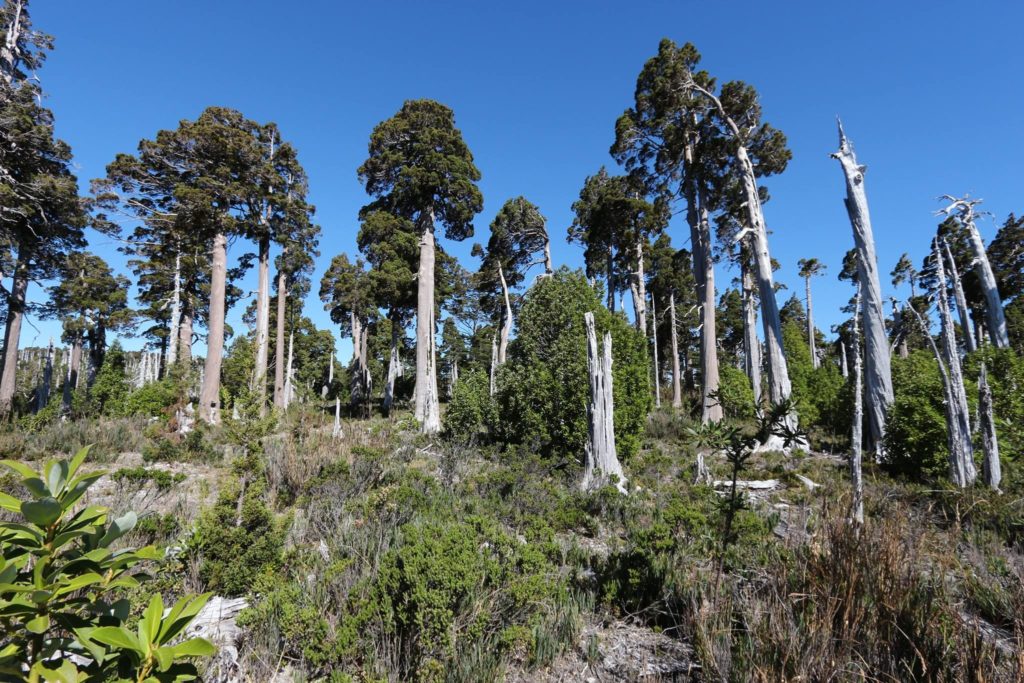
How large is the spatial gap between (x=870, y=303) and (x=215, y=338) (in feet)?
61.0

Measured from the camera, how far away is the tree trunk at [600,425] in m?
7.89

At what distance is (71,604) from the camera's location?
44.6 inches

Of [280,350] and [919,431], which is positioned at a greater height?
[280,350]

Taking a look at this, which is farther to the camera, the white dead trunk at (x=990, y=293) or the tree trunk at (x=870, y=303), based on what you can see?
the white dead trunk at (x=990, y=293)

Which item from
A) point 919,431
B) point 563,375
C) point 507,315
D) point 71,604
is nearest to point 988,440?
point 919,431

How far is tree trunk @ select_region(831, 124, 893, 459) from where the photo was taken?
959cm

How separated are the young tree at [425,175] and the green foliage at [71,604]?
504 inches

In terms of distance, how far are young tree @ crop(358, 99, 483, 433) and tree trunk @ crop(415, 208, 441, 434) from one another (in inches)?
1.3

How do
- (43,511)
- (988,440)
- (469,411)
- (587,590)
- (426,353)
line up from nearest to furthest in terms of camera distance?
1. (43,511)
2. (587,590)
3. (988,440)
4. (469,411)
5. (426,353)

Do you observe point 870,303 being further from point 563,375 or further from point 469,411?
A: point 469,411

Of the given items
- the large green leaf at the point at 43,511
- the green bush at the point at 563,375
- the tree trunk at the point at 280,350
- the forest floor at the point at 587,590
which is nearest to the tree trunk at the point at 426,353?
the green bush at the point at 563,375

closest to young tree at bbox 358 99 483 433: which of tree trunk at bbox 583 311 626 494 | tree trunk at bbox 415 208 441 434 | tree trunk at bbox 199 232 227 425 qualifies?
tree trunk at bbox 415 208 441 434

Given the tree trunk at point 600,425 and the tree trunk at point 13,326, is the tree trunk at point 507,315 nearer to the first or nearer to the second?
the tree trunk at point 600,425

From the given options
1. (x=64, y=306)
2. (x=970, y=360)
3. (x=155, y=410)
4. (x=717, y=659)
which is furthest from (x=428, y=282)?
→ (x=64, y=306)
